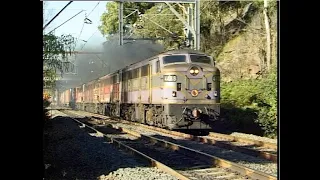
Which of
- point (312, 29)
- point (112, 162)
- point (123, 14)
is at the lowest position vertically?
point (112, 162)

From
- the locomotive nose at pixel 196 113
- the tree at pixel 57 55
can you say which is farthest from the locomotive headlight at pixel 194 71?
the tree at pixel 57 55

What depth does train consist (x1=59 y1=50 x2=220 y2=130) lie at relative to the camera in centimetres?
721

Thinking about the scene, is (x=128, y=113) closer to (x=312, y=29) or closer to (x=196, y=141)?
(x=196, y=141)

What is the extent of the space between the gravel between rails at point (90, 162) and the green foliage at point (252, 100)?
193cm

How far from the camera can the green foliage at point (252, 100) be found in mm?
6676

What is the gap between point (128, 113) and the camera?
1028cm

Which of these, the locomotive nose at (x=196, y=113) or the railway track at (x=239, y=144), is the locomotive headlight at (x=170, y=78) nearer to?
the locomotive nose at (x=196, y=113)

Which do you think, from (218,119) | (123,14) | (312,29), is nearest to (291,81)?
(312,29)

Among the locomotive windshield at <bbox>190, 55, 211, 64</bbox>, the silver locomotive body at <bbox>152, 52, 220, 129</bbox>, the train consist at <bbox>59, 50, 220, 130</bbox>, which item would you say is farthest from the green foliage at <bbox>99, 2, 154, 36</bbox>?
the silver locomotive body at <bbox>152, 52, 220, 129</bbox>

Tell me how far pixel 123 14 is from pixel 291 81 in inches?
83.9

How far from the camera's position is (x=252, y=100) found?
24.1 ft

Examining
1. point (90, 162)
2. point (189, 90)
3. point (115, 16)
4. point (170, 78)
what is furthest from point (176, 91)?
point (115, 16)

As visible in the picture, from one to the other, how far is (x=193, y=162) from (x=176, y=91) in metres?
2.14

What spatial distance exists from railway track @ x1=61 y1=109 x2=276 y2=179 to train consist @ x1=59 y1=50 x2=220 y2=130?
616 millimetres
